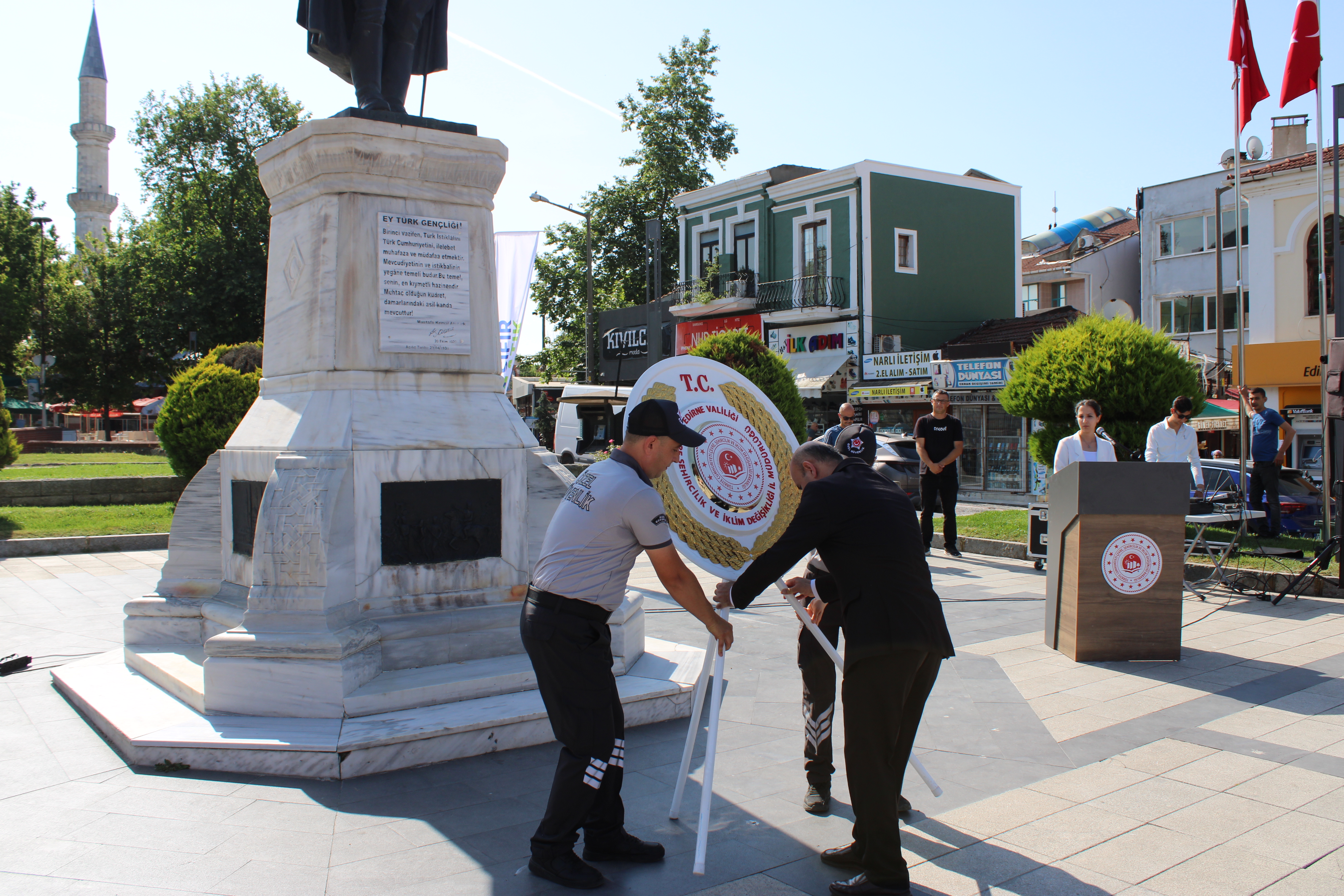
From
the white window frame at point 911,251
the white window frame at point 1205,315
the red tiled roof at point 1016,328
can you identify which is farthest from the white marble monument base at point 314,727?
the white window frame at point 1205,315

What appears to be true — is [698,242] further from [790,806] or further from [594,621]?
[594,621]

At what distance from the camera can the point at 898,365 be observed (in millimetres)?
25516

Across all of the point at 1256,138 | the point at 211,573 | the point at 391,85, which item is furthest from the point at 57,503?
the point at 1256,138

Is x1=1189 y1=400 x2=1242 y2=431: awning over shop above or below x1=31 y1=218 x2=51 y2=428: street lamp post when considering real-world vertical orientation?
below

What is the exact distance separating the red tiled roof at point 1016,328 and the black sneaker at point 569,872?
24.1 m

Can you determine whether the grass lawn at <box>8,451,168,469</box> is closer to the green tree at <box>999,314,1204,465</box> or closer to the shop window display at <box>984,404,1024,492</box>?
the shop window display at <box>984,404,1024,492</box>

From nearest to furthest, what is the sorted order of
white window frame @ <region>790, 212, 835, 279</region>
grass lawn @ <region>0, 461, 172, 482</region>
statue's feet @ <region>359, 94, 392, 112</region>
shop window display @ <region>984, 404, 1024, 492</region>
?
1. statue's feet @ <region>359, 94, 392, 112</region>
2. grass lawn @ <region>0, 461, 172, 482</region>
3. shop window display @ <region>984, 404, 1024, 492</region>
4. white window frame @ <region>790, 212, 835, 279</region>

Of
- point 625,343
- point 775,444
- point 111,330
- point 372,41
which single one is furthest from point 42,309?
point 775,444

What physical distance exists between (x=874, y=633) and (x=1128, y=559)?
399 centimetres

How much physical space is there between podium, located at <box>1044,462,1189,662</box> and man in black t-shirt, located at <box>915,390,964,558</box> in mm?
4147

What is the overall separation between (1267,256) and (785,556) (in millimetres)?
28380

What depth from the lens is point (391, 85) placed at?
6012mm

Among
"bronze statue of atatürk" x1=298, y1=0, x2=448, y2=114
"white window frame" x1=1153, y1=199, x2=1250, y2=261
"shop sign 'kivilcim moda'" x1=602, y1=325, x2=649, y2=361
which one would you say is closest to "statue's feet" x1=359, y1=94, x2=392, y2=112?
"bronze statue of atatürk" x1=298, y1=0, x2=448, y2=114

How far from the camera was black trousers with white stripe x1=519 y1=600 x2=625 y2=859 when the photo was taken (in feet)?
10.4
